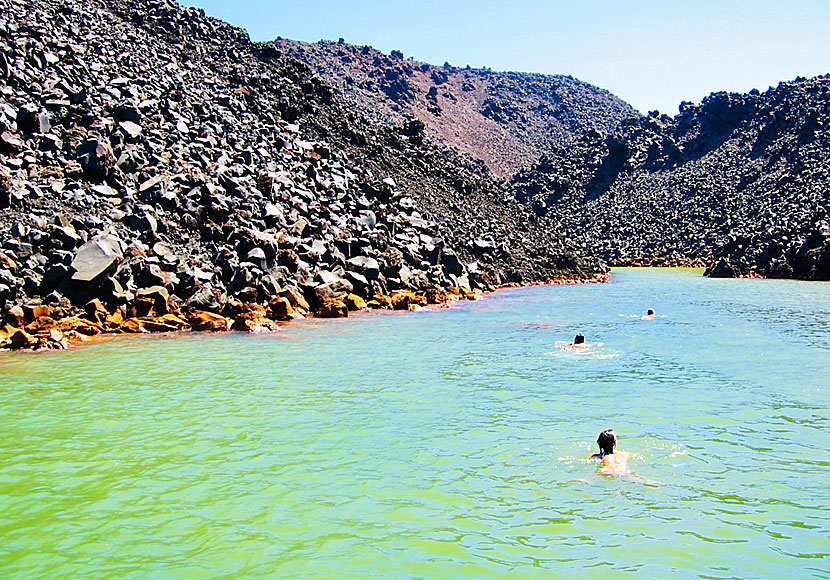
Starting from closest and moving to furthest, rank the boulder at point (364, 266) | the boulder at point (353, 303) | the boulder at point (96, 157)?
the boulder at point (96, 157)
the boulder at point (353, 303)
the boulder at point (364, 266)

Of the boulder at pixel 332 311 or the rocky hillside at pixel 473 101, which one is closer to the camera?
the boulder at pixel 332 311

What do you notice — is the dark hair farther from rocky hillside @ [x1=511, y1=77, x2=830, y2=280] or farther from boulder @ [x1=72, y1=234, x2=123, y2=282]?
rocky hillside @ [x1=511, y1=77, x2=830, y2=280]

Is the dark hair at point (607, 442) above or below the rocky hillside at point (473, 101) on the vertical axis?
below

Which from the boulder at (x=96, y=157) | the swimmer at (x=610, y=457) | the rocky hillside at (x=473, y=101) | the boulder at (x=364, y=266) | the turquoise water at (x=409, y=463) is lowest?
the turquoise water at (x=409, y=463)

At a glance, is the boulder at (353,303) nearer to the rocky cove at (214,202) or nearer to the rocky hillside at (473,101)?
the rocky cove at (214,202)

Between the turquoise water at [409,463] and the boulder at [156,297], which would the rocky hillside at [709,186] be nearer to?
the turquoise water at [409,463]

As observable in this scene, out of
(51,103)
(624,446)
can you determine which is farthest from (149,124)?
(624,446)

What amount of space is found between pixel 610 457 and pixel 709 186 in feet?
293

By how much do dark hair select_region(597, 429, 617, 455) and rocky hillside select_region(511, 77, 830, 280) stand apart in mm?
50435

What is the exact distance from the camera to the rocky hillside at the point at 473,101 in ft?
443

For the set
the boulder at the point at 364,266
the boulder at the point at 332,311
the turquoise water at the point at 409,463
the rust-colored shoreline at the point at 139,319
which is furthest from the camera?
the boulder at the point at 364,266

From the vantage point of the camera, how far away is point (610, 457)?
9.69 meters

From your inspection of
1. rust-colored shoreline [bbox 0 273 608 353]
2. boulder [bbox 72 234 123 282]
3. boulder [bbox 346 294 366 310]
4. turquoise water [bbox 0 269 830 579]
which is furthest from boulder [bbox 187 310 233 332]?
boulder [bbox 346 294 366 310]

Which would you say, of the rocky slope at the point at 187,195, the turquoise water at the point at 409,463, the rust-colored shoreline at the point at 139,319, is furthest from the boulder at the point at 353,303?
the turquoise water at the point at 409,463
